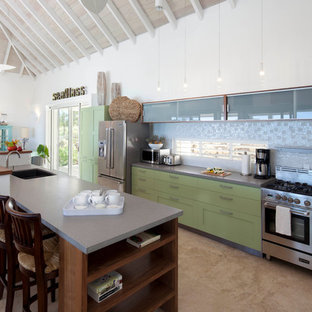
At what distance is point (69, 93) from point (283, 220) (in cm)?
629

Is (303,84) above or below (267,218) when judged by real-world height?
above

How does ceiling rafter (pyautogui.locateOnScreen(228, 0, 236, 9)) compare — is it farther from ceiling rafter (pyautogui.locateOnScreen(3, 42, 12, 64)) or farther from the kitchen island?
ceiling rafter (pyautogui.locateOnScreen(3, 42, 12, 64))

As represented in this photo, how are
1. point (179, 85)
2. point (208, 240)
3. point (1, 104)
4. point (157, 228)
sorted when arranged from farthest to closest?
point (1, 104) < point (179, 85) < point (208, 240) < point (157, 228)

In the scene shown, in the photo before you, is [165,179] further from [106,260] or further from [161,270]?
[106,260]

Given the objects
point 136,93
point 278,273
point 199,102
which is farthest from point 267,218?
point 136,93

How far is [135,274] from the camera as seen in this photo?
1905 mm

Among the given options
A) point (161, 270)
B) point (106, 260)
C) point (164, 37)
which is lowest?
point (161, 270)

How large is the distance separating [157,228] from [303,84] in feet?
8.42

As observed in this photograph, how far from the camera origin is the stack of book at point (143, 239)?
6.00 ft

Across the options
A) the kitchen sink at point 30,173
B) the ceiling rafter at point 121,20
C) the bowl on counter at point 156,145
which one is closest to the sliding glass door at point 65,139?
the ceiling rafter at point 121,20

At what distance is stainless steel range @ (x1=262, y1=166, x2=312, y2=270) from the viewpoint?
2.73 metres

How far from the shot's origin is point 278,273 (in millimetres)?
2842

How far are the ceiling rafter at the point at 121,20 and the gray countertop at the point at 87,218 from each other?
3.56m

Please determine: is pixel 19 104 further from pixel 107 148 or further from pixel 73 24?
pixel 107 148
